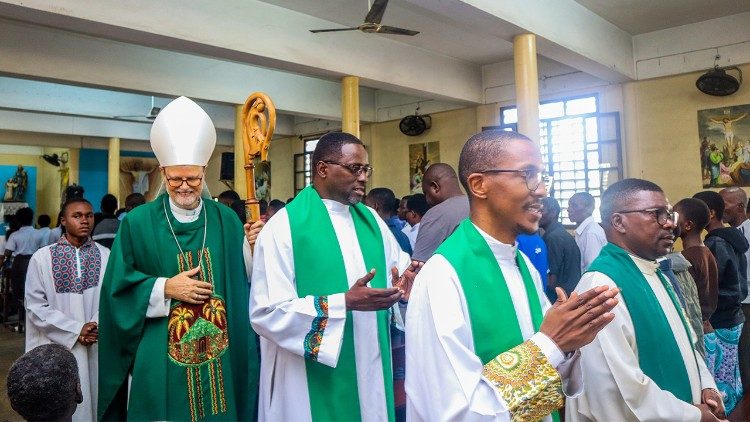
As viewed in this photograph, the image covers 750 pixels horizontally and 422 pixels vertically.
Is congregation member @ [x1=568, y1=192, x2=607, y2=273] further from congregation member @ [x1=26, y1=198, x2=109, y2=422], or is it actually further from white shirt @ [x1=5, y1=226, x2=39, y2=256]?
white shirt @ [x1=5, y1=226, x2=39, y2=256]

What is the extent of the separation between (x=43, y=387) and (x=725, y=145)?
971 cm

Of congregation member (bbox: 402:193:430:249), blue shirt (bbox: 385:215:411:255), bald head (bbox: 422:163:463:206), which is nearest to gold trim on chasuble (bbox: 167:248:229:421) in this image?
bald head (bbox: 422:163:463:206)

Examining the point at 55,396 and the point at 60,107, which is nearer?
Result: the point at 55,396

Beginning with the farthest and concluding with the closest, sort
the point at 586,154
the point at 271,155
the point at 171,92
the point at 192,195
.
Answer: the point at 271,155, the point at 586,154, the point at 171,92, the point at 192,195

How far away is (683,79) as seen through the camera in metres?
9.10

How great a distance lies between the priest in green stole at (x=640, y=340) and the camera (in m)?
1.92

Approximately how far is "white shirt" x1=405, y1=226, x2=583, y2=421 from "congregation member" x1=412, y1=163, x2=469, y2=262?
7.28 ft

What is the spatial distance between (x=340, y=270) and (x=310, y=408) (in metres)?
0.59

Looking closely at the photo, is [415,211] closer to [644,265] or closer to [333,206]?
[333,206]

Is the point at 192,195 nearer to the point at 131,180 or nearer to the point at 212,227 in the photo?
the point at 212,227

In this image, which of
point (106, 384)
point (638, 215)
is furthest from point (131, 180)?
point (638, 215)

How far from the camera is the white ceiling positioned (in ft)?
26.2

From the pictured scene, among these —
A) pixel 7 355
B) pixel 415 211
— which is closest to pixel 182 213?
pixel 415 211

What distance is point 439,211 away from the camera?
3955 millimetres
